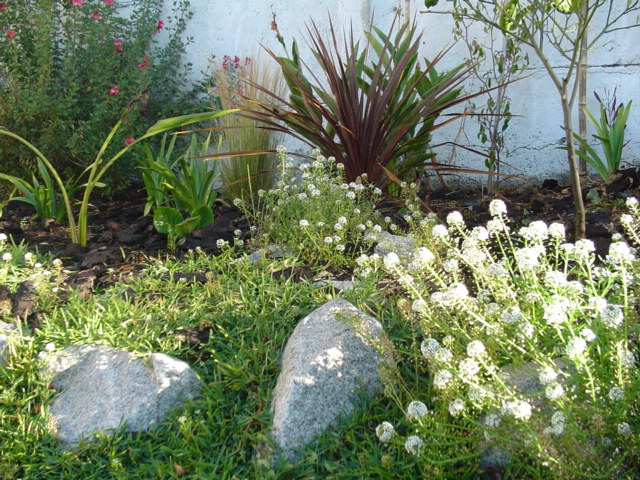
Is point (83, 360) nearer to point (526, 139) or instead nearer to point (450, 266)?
point (450, 266)

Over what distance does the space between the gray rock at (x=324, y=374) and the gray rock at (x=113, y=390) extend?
38 cm

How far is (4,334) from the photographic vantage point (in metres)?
2.25

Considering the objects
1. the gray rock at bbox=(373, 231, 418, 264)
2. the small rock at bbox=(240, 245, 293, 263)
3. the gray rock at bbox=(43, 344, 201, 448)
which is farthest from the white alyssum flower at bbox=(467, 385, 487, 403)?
the small rock at bbox=(240, 245, 293, 263)

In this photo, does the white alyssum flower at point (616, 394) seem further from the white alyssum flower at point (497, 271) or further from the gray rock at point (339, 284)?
the gray rock at point (339, 284)

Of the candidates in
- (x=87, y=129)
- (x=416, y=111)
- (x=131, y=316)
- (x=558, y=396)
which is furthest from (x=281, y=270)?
(x=87, y=129)

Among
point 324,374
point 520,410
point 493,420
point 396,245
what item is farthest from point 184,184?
point 520,410

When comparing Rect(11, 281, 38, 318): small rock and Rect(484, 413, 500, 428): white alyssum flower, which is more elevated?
Rect(484, 413, 500, 428): white alyssum flower

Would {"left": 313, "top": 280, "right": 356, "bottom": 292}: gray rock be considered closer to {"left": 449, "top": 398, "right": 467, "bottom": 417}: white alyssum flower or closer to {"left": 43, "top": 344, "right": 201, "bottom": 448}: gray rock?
{"left": 43, "top": 344, "right": 201, "bottom": 448}: gray rock

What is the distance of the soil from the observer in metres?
2.75

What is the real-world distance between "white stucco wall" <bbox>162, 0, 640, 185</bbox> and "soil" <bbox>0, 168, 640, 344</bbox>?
38cm

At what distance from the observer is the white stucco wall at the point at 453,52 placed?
4.17 m

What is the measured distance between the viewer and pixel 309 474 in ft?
5.31

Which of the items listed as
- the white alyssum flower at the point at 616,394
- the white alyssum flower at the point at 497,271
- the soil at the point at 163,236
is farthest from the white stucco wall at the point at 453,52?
the white alyssum flower at the point at 616,394

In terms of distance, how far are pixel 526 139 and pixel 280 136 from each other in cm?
196
